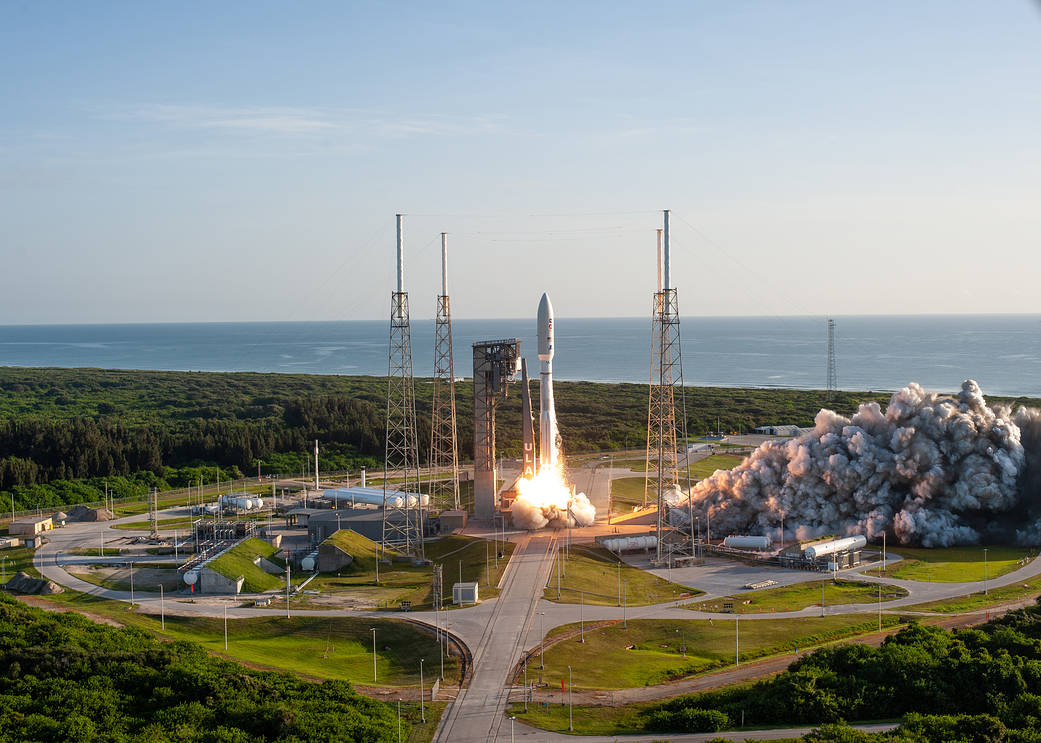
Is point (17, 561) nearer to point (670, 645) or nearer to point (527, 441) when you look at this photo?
point (527, 441)

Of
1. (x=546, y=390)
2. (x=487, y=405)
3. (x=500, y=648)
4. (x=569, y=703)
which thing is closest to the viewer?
(x=569, y=703)

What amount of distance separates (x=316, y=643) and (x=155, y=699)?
482 inches

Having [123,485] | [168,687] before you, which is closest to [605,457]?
[123,485]

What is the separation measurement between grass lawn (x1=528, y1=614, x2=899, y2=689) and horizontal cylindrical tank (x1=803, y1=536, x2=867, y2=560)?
1033cm

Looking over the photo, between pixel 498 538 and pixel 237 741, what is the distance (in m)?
35.8

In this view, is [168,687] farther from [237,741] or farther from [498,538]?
[498,538]

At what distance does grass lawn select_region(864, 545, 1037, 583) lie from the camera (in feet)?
192

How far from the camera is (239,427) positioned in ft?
378

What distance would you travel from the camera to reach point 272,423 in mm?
125625

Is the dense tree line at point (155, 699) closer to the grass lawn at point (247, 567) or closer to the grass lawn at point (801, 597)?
the grass lawn at point (247, 567)

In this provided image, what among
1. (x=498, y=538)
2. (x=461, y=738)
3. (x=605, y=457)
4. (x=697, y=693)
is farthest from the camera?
(x=605, y=457)

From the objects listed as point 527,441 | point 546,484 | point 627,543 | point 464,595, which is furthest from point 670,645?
point 527,441

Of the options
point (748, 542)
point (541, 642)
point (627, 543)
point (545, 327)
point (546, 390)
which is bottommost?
point (541, 642)

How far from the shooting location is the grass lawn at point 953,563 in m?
58.4
